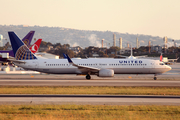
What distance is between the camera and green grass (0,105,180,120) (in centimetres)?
1539

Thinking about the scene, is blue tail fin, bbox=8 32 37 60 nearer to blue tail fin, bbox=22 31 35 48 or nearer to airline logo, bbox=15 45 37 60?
airline logo, bbox=15 45 37 60

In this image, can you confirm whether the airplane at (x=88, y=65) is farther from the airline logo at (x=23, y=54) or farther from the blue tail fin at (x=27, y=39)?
the blue tail fin at (x=27, y=39)

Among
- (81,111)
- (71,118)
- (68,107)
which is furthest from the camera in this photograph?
(68,107)

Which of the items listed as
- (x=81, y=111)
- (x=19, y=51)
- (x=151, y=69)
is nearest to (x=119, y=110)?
(x=81, y=111)

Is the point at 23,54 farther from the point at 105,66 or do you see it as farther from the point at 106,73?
the point at 106,73

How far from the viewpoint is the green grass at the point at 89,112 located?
50.5ft

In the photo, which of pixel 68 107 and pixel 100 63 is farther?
pixel 100 63

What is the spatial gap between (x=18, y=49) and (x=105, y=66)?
53.7ft

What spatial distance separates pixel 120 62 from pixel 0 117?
32.0 m

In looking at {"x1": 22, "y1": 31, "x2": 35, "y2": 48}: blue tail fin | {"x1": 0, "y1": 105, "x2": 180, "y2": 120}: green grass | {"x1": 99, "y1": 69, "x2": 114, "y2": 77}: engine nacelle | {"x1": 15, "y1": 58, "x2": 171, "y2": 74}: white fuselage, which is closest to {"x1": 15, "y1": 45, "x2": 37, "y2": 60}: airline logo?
{"x1": 15, "y1": 58, "x2": 171, "y2": 74}: white fuselage

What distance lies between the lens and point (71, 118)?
49.7 ft

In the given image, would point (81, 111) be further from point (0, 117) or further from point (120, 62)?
point (120, 62)

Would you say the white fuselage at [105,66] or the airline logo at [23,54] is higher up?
the airline logo at [23,54]

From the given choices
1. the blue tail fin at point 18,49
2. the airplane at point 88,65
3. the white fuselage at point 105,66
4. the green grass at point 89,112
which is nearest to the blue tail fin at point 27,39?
the blue tail fin at point 18,49
